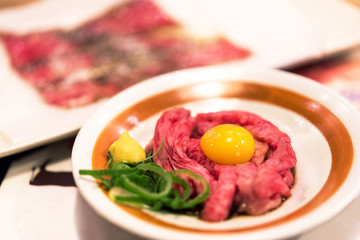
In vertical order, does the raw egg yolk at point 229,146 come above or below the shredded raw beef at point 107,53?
above

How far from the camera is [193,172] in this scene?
2.06 meters

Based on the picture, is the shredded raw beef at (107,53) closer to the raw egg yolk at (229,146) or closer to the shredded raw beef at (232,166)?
the shredded raw beef at (232,166)

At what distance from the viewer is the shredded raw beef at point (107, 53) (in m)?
3.63

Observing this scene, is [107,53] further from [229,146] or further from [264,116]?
[229,146]

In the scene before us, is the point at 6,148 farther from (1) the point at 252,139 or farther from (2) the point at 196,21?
(2) the point at 196,21

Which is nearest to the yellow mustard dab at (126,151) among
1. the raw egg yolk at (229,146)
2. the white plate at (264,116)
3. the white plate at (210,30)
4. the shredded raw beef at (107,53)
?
the white plate at (264,116)

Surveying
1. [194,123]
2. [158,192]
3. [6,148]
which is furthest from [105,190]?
[6,148]

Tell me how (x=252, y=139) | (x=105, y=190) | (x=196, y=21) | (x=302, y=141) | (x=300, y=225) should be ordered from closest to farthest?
(x=300, y=225) → (x=105, y=190) → (x=252, y=139) → (x=302, y=141) → (x=196, y=21)

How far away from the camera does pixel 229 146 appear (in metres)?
2.18

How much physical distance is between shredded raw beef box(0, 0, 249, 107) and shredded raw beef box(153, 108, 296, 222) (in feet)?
3.93

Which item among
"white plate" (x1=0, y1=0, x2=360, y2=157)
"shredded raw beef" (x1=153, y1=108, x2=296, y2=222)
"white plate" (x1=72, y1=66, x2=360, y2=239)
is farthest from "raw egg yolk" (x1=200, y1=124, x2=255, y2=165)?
"white plate" (x1=0, y1=0, x2=360, y2=157)

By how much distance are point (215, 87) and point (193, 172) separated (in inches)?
38.9

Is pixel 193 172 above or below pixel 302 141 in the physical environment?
above

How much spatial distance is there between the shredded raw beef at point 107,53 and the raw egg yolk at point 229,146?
4.93ft
